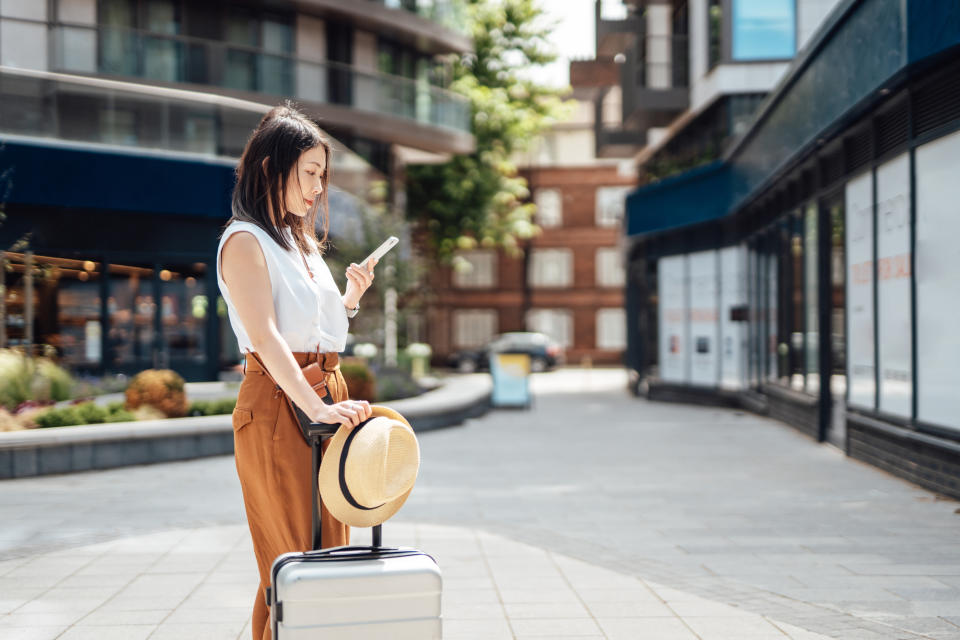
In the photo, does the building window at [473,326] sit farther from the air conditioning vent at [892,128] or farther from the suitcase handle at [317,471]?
the suitcase handle at [317,471]

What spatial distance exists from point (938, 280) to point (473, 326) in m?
37.1

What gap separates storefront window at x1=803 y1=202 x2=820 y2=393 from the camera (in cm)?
1345

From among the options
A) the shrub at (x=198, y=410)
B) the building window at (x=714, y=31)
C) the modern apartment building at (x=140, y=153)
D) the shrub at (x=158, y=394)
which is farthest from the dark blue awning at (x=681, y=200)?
the shrub at (x=158, y=394)

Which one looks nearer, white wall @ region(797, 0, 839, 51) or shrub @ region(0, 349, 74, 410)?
shrub @ region(0, 349, 74, 410)

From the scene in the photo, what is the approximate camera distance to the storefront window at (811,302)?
530 inches

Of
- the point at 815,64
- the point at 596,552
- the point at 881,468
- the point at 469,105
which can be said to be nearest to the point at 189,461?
the point at 596,552

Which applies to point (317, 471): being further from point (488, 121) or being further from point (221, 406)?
point (488, 121)

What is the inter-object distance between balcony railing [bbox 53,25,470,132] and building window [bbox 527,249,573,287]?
1723 centimetres

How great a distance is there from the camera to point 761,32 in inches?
762

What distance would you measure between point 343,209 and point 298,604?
2060 centimetres

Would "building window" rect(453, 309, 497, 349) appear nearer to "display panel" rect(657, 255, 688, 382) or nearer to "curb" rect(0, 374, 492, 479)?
A: "display panel" rect(657, 255, 688, 382)

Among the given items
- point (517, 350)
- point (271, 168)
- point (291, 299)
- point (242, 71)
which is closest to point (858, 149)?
point (271, 168)

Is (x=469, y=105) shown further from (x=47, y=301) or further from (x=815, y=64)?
(x=815, y=64)

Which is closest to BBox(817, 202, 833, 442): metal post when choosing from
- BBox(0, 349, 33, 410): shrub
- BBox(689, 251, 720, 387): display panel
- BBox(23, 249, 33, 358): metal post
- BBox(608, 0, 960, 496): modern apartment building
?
BBox(608, 0, 960, 496): modern apartment building
